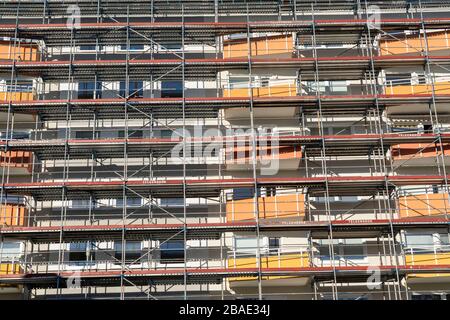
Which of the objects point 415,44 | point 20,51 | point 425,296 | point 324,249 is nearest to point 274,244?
point 324,249

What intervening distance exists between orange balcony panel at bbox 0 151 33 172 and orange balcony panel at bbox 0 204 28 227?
193 centimetres

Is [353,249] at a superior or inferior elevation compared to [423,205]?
inferior

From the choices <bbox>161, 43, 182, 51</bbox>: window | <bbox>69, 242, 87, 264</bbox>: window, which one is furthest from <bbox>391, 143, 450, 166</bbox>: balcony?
<bbox>69, 242, 87, 264</bbox>: window

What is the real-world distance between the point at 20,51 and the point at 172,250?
39.7 ft

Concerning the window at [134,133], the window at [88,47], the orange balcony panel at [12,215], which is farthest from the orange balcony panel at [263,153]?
the window at [88,47]

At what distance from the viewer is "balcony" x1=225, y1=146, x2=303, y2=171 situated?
32.1 m

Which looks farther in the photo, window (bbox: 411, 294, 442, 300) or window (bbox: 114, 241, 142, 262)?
window (bbox: 114, 241, 142, 262)

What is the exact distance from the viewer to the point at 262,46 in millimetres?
35219

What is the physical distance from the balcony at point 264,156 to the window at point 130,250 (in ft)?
17.6

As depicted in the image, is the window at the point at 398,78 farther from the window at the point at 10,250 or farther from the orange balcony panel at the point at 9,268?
the orange balcony panel at the point at 9,268

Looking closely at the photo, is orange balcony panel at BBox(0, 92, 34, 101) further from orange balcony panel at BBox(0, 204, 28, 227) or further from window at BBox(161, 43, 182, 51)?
window at BBox(161, 43, 182, 51)

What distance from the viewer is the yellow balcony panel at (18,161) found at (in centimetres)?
3216

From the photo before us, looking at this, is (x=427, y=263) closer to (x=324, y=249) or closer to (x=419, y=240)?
(x=419, y=240)
